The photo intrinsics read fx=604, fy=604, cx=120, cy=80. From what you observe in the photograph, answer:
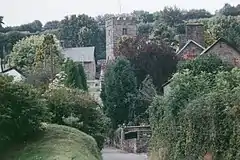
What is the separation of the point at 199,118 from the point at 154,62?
3708 cm

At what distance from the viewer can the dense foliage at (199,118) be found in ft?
66.7

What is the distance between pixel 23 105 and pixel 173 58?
39.2 m

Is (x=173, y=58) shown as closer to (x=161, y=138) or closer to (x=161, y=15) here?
(x=161, y=138)

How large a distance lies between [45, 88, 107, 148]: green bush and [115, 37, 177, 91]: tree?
26.6 metres

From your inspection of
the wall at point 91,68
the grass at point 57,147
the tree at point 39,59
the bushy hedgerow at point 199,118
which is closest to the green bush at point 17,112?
the grass at point 57,147

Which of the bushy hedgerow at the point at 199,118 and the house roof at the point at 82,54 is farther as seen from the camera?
the house roof at the point at 82,54

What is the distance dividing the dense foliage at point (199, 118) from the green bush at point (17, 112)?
611 cm

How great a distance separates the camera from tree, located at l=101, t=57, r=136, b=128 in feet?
192

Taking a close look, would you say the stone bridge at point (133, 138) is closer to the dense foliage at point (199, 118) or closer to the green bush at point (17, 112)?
the dense foliage at point (199, 118)

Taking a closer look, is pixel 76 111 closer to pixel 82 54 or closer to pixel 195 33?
pixel 195 33

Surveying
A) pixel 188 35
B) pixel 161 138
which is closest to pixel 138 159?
pixel 161 138

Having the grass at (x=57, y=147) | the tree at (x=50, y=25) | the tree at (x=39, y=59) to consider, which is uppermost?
the tree at (x=50, y=25)

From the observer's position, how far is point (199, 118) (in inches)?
902

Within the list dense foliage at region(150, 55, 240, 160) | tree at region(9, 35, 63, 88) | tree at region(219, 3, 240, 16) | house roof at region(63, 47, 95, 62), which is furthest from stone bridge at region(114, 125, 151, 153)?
tree at region(219, 3, 240, 16)
